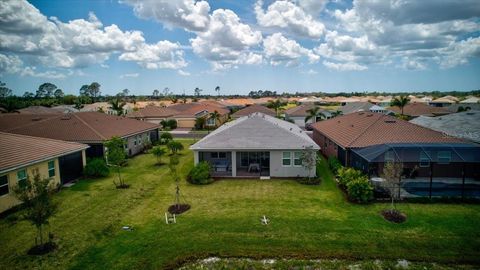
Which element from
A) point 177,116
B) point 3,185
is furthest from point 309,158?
point 177,116

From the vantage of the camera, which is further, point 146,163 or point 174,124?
point 174,124

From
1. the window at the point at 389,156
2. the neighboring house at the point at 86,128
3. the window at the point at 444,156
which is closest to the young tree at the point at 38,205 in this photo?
the neighboring house at the point at 86,128

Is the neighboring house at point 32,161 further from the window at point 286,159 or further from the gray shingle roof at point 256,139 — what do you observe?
the window at point 286,159

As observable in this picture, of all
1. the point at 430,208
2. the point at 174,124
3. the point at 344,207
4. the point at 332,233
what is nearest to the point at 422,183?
the point at 430,208

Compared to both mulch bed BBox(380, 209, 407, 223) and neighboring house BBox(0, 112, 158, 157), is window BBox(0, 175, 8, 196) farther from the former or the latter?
mulch bed BBox(380, 209, 407, 223)

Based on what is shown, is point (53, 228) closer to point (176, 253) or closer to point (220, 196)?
point (176, 253)

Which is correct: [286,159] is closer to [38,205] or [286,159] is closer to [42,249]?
[38,205]

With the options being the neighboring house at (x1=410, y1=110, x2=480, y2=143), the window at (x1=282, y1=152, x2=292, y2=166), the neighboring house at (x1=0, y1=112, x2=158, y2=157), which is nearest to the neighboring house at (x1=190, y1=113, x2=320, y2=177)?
the window at (x1=282, y1=152, x2=292, y2=166)
